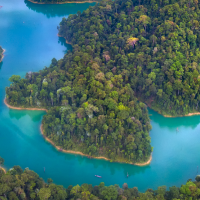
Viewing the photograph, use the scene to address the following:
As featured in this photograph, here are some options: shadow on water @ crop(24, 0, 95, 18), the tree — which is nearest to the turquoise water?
the tree

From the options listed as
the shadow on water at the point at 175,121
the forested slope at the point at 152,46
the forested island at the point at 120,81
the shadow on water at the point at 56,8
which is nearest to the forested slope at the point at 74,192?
the forested island at the point at 120,81

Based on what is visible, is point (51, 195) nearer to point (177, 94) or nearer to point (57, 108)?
point (57, 108)

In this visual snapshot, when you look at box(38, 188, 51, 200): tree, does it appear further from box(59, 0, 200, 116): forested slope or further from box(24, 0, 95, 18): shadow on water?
box(24, 0, 95, 18): shadow on water

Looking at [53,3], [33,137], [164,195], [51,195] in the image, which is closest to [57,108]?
[33,137]

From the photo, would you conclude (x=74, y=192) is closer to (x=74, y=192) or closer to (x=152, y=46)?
(x=74, y=192)

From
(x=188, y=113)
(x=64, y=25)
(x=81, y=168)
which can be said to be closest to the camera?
(x=81, y=168)

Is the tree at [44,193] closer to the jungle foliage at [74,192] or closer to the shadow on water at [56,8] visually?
the jungle foliage at [74,192]

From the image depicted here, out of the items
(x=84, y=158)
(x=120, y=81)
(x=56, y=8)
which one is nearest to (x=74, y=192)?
(x=84, y=158)
